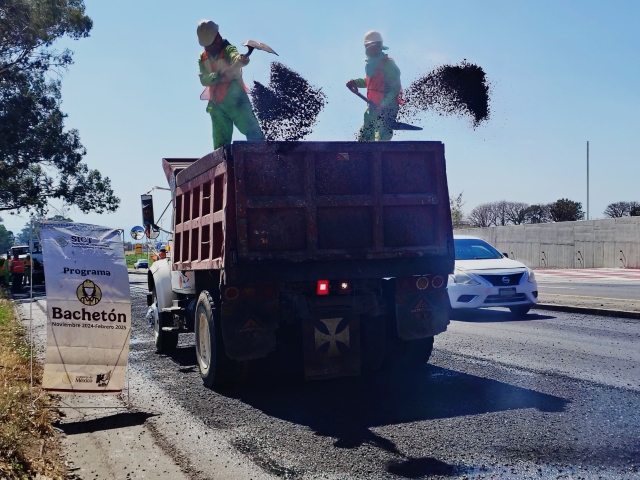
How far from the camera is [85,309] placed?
22.7 ft

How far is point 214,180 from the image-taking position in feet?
24.5

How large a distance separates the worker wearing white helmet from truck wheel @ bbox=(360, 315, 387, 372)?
2354 mm

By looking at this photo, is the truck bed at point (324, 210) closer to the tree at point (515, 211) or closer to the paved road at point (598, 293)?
the paved road at point (598, 293)

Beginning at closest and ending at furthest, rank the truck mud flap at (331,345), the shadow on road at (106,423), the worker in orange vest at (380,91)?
the shadow on road at (106,423)
the truck mud flap at (331,345)
the worker in orange vest at (380,91)

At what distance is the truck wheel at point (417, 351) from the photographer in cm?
823

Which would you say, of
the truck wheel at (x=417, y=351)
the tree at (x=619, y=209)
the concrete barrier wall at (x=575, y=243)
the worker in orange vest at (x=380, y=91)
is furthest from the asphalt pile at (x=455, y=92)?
the tree at (x=619, y=209)

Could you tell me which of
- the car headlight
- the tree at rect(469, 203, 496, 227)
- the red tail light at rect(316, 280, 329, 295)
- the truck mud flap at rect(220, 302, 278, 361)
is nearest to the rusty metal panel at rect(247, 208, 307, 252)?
the red tail light at rect(316, 280, 329, 295)

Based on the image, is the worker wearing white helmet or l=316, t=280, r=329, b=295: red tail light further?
the worker wearing white helmet

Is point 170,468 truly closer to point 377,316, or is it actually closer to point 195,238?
point 377,316

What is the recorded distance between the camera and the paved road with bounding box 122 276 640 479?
4.84 meters

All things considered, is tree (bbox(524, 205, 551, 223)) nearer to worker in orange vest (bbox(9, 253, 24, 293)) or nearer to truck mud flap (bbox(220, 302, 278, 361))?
worker in orange vest (bbox(9, 253, 24, 293))

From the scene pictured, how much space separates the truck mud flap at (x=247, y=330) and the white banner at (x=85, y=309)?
979mm

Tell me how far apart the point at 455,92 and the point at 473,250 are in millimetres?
6712

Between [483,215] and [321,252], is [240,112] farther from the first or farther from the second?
[483,215]
